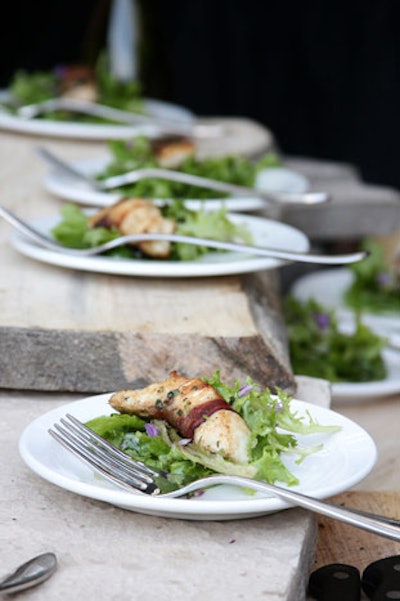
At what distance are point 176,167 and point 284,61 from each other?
3.72 m

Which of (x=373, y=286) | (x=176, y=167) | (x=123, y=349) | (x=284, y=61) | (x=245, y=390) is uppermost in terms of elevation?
(x=245, y=390)

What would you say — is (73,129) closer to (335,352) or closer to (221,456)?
(335,352)

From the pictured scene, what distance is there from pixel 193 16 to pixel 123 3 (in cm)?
196

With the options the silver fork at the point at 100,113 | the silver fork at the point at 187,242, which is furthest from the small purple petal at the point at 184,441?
the silver fork at the point at 100,113

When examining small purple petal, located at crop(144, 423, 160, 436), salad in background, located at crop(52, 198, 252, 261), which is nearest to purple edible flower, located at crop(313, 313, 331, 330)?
salad in background, located at crop(52, 198, 252, 261)

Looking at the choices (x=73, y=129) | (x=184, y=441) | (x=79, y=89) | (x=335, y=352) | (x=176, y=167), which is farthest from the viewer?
(x=79, y=89)

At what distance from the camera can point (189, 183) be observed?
7.43ft

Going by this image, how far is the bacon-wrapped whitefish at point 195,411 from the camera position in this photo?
1136 millimetres

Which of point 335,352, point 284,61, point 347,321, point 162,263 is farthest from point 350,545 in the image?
point 284,61

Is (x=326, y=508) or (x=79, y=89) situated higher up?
(x=326, y=508)

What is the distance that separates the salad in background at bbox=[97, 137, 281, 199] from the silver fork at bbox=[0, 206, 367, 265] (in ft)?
1.27

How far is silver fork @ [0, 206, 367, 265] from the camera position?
1.67m

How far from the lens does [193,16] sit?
6.21 m

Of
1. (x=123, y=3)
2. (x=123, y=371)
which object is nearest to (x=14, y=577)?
(x=123, y=371)
